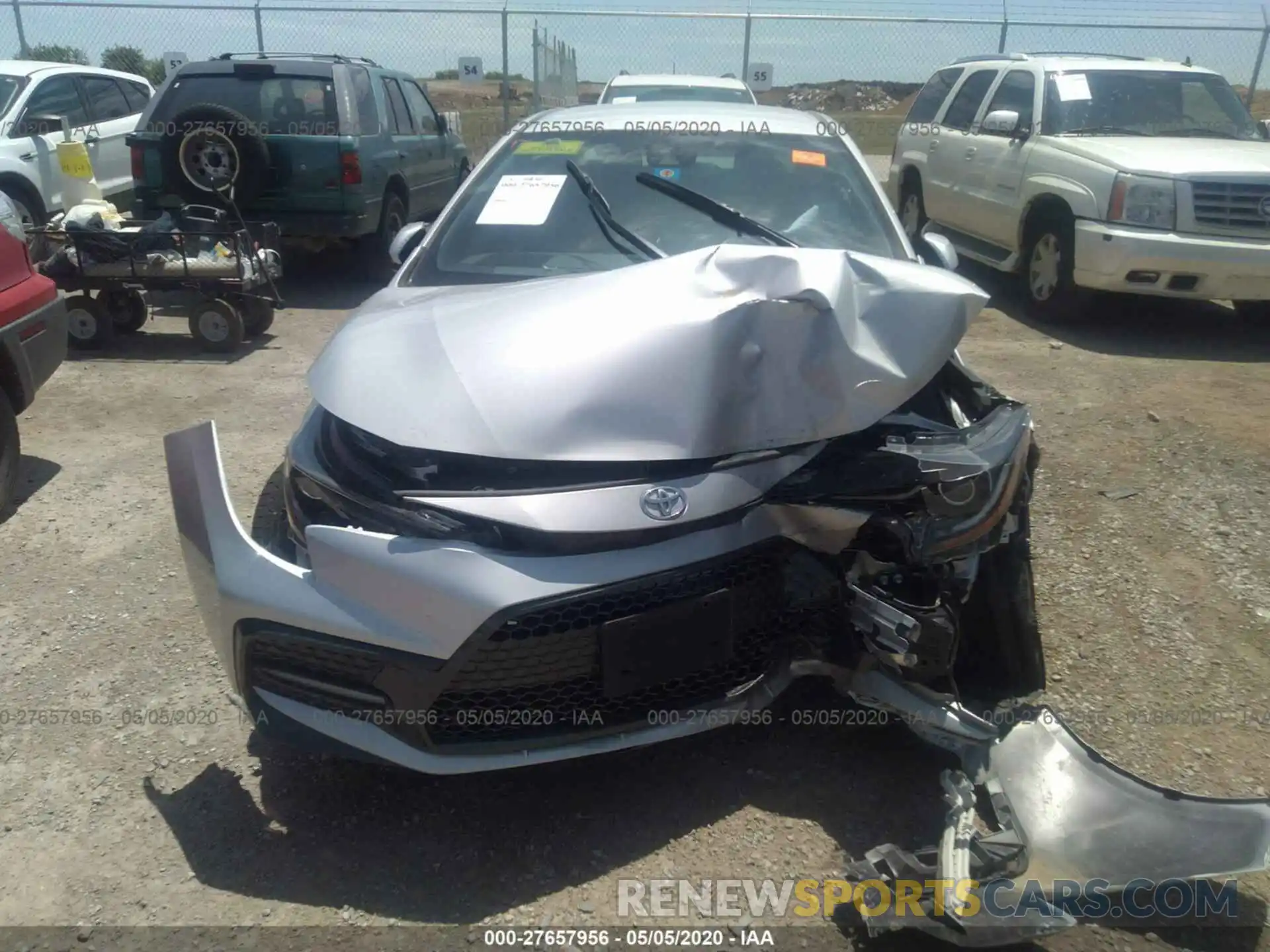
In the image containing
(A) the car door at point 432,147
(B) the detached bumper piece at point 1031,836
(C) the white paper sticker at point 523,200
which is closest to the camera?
(B) the detached bumper piece at point 1031,836

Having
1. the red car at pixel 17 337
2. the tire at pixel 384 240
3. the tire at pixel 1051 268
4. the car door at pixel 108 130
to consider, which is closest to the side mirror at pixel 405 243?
the red car at pixel 17 337

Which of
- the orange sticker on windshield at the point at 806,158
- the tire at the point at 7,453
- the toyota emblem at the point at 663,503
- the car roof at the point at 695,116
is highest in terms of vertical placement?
the car roof at the point at 695,116

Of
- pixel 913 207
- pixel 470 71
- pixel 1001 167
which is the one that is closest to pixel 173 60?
pixel 470 71

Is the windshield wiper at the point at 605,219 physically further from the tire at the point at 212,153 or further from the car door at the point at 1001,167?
the car door at the point at 1001,167

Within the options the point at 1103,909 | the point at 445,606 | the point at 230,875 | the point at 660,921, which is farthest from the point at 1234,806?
the point at 230,875

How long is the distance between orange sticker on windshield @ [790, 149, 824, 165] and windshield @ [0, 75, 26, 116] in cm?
806

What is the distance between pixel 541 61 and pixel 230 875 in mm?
15523

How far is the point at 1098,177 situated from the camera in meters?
6.89

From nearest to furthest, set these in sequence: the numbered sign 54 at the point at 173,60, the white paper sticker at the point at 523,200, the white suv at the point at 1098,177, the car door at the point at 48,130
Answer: the white paper sticker at the point at 523,200 → the white suv at the point at 1098,177 → the car door at the point at 48,130 → the numbered sign 54 at the point at 173,60

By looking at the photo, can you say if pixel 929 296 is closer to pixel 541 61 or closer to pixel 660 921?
pixel 660 921

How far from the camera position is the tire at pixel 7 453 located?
14.0 feet

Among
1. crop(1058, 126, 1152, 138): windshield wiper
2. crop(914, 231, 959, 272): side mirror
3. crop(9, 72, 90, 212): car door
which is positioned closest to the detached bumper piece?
crop(914, 231, 959, 272): side mirror

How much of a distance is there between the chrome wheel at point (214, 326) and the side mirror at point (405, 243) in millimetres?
3138

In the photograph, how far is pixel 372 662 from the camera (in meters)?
2.30
